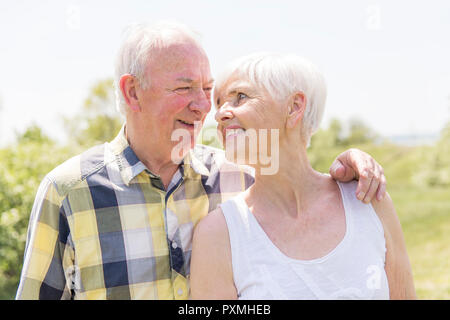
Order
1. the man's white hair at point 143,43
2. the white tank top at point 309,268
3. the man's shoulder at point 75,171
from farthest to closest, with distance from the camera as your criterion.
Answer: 1. the man's white hair at point 143,43
2. the man's shoulder at point 75,171
3. the white tank top at point 309,268

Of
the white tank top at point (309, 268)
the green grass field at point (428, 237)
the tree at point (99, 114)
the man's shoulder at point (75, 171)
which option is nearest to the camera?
the white tank top at point (309, 268)

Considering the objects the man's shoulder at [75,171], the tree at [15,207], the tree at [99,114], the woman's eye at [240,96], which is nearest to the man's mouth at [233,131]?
the woman's eye at [240,96]

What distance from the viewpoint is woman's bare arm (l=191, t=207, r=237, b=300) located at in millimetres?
1975

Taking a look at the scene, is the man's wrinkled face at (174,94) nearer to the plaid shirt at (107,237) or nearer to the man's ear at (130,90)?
the man's ear at (130,90)

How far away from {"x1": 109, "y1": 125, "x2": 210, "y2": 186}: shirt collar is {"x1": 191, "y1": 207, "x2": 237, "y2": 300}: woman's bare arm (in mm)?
434

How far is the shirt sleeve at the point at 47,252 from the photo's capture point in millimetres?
2150

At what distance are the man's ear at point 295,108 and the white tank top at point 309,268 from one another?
20.8 inches

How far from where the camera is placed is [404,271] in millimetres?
2109

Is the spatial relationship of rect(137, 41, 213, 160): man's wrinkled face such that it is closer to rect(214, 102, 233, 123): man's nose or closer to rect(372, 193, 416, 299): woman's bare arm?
rect(214, 102, 233, 123): man's nose

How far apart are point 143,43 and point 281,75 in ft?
2.52

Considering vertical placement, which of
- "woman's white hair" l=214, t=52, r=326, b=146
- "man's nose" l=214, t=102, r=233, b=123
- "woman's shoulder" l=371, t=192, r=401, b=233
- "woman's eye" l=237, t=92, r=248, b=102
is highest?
"woman's white hair" l=214, t=52, r=326, b=146

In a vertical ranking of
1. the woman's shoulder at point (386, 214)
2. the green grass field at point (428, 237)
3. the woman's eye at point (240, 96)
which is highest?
the woman's eye at point (240, 96)

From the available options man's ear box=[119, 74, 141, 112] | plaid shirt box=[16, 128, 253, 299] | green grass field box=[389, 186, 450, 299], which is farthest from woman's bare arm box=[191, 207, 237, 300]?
green grass field box=[389, 186, 450, 299]
